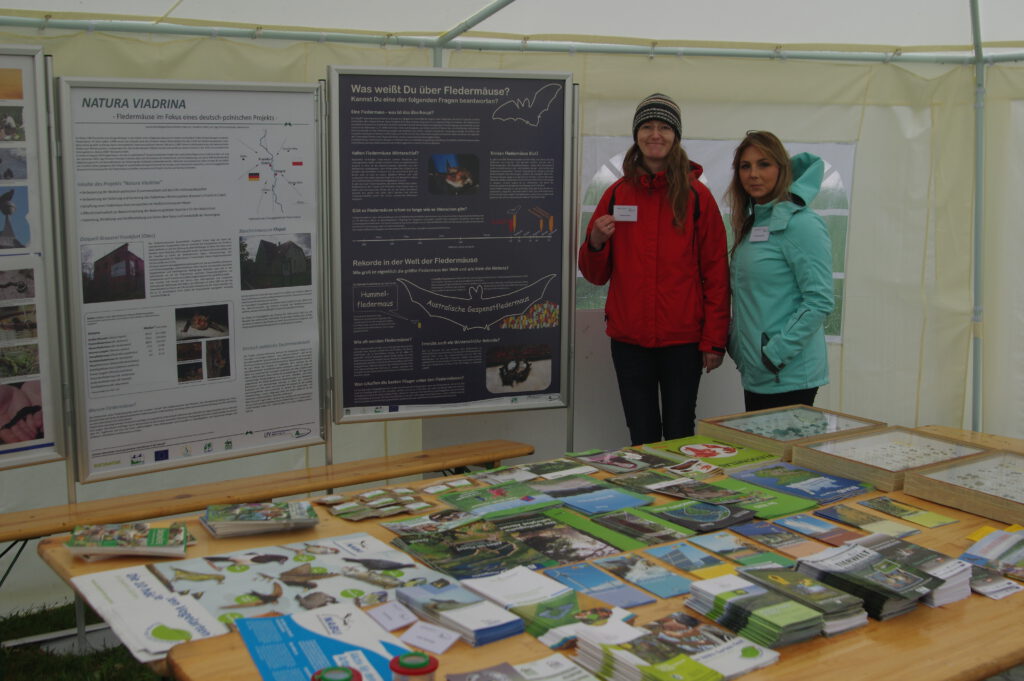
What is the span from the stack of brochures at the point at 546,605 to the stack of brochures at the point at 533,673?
74 mm

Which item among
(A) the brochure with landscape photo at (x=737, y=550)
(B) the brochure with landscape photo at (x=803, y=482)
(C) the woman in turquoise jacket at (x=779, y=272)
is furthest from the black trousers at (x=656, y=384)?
(A) the brochure with landscape photo at (x=737, y=550)

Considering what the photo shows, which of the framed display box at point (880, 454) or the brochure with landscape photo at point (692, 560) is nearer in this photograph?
the brochure with landscape photo at point (692, 560)

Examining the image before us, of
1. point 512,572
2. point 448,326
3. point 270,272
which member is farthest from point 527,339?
point 512,572

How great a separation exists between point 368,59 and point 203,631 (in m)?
2.88

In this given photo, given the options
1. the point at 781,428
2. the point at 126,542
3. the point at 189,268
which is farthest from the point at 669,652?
the point at 189,268

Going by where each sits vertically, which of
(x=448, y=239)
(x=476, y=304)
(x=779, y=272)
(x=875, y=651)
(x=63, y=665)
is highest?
(x=448, y=239)

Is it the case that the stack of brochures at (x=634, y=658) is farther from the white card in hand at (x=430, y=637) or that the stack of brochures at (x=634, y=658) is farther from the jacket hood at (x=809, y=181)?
the jacket hood at (x=809, y=181)

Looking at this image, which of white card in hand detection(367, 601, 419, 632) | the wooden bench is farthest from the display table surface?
the wooden bench

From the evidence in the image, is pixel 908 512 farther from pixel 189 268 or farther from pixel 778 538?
pixel 189 268

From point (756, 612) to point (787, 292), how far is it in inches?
86.0

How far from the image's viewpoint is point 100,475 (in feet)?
9.89

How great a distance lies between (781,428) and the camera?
117 inches

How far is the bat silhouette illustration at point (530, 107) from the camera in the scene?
3.55 meters

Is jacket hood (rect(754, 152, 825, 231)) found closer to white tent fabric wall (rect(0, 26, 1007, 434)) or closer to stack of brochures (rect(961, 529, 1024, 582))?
white tent fabric wall (rect(0, 26, 1007, 434))
